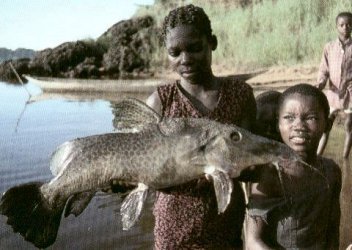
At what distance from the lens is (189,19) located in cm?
262

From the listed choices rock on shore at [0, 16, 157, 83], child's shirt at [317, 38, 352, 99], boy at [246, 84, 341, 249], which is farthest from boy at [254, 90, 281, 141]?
rock on shore at [0, 16, 157, 83]

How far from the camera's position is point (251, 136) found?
2.25 meters

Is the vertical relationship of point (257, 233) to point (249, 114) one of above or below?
below

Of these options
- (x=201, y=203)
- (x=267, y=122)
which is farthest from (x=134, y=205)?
(x=267, y=122)

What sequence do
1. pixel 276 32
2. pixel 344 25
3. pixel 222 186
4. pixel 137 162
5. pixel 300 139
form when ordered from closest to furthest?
pixel 222 186, pixel 137 162, pixel 300 139, pixel 344 25, pixel 276 32

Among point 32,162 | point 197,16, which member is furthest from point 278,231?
point 32,162

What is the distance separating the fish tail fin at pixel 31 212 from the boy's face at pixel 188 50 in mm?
847

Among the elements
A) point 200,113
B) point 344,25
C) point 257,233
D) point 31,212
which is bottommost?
point 257,233

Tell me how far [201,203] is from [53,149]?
763cm

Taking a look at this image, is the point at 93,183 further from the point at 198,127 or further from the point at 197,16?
the point at 197,16

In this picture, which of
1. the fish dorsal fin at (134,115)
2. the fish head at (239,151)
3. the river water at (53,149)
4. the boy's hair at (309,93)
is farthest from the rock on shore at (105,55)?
the fish head at (239,151)

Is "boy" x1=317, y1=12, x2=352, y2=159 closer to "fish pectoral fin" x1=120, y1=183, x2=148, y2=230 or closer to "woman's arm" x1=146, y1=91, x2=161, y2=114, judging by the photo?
"woman's arm" x1=146, y1=91, x2=161, y2=114

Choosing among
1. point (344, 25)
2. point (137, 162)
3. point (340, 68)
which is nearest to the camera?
point (137, 162)

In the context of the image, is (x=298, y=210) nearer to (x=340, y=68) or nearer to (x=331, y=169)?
(x=331, y=169)
